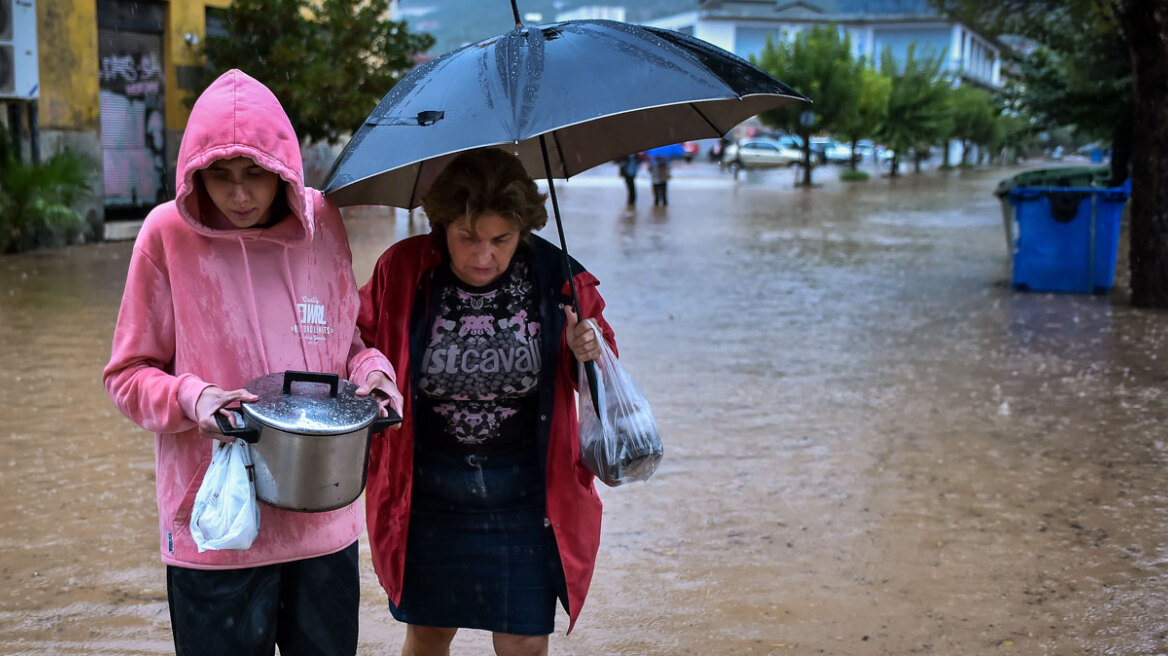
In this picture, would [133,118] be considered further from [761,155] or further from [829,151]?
[829,151]

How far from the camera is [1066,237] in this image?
455 inches

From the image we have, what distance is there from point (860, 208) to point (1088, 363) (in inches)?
678

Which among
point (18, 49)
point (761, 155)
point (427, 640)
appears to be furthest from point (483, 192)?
point (761, 155)

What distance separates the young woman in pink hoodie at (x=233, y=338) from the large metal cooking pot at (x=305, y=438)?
0.08m

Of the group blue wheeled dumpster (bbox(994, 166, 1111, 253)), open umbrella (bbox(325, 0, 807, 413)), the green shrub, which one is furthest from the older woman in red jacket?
the green shrub

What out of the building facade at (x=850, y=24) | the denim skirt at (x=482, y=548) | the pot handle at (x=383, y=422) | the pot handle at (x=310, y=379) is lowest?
the denim skirt at (x=482, y=548)

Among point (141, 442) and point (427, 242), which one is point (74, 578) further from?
point (427, 242)

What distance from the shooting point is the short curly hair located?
105 inches

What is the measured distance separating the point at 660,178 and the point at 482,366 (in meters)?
21.6

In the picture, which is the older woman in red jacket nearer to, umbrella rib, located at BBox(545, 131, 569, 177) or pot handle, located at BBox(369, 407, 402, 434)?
pot handle, located at BBox(369, 407, 402, 434)

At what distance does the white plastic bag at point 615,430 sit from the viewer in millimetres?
2678

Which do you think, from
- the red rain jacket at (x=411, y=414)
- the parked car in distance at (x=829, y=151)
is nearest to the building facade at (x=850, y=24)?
the parked car in distance at (x=829, y=151)

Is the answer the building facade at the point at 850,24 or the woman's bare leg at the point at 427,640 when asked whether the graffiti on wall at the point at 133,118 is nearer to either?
the woman's bare leg at the point at 427,640

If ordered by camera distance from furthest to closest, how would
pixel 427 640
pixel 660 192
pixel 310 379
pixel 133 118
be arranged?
pixel 660 192 < pixel 133 118 < pixel 427 640 < pixel 310 379
